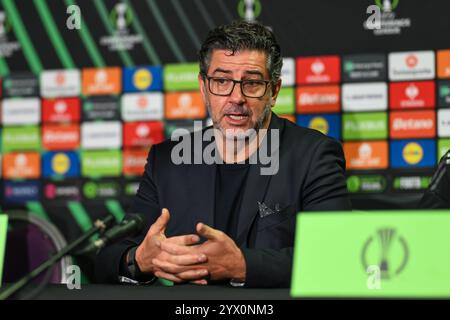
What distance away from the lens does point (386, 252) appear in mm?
1101

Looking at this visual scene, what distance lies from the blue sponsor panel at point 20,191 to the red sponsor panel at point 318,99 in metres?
1.09

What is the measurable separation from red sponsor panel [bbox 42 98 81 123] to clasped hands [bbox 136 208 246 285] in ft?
4.25

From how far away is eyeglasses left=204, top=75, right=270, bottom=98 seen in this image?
1904 mm

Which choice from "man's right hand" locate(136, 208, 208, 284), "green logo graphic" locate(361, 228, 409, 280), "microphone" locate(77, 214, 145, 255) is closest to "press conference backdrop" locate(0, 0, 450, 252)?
"man's right hand" locate(136, 208, 208, 284)

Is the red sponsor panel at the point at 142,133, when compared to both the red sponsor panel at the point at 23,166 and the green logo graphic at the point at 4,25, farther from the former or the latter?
the green logo graphic at the point at 4,25

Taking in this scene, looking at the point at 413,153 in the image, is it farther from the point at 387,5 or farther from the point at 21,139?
the point at 21,139

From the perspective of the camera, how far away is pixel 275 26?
2576 mm

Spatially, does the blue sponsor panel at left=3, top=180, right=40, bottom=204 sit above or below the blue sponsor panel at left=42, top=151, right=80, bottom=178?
below

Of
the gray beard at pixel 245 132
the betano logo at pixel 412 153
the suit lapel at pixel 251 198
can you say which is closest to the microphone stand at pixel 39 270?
the suit lapel at pixel 251 198

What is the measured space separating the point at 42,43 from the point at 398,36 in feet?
4.57

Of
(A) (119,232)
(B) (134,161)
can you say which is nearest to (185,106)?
(B) (134,161)

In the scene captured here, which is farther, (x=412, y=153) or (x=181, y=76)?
(x=181, y=76)

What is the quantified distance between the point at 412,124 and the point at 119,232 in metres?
1.49

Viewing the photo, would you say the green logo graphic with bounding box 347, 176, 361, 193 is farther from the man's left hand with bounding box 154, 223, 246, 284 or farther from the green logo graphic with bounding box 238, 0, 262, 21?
the man's left hand with bounding box 154, 223, 246, 284
